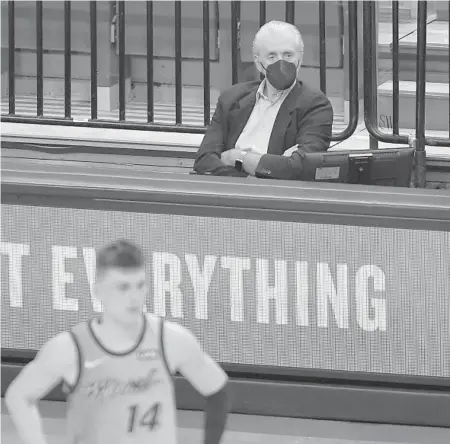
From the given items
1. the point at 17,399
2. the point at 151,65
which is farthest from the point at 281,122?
the point at 17,399

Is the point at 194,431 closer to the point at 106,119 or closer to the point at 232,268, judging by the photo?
the point at 232,268

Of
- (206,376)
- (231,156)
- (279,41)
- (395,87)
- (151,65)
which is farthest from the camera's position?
(151,65)

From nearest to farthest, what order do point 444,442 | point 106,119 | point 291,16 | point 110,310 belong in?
point 110,310, point 444,442, point 291,16, point 106,119

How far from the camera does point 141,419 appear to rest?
3359 millimetres

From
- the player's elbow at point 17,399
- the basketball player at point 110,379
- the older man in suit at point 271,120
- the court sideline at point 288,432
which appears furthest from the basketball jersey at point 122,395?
the older man in suit at point 271,120

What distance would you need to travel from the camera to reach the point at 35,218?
5.32 m

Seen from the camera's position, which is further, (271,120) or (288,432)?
(271,120)

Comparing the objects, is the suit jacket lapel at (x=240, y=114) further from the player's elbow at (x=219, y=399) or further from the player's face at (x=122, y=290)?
the player's face at (x=122, y=290)

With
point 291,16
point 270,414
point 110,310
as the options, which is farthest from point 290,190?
point 110,310

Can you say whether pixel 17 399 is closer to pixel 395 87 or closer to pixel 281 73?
pixel 281 73

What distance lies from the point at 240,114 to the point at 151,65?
2.73 feet

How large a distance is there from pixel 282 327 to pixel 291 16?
1823mm

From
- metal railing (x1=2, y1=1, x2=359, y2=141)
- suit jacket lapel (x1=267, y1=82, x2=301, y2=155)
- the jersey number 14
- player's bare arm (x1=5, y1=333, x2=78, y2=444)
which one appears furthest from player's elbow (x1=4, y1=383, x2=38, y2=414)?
metal railing (x1=2, y1=1, x2=359, y2=141)

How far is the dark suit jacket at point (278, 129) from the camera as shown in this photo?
5.57 meters
